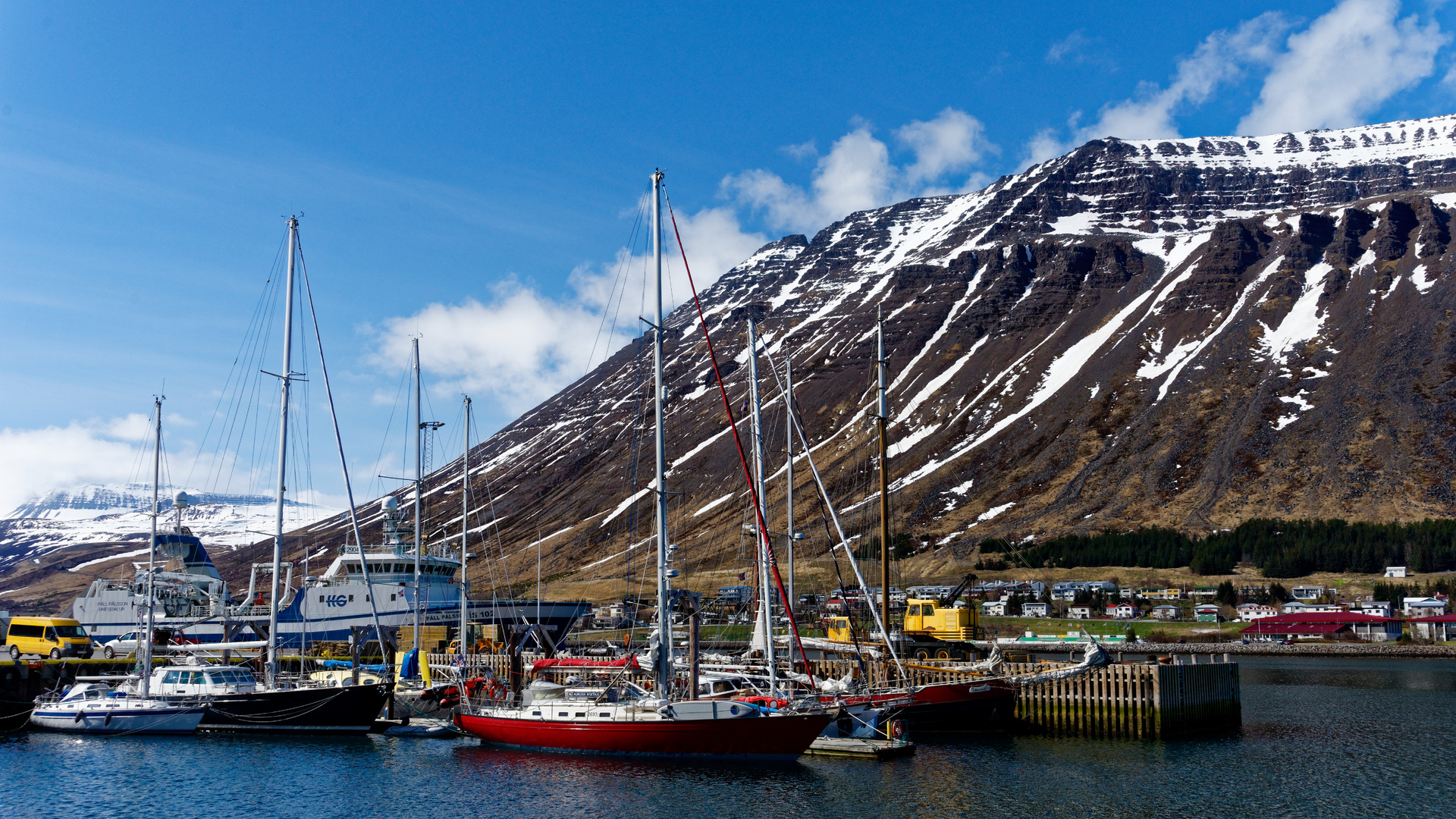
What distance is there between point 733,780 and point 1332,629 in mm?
126488

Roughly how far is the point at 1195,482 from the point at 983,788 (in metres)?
172

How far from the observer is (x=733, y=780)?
35.9 metres

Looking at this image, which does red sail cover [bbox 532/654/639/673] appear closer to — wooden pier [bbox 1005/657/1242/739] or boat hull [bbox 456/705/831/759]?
boat hull [bbox 456/705/831/759]

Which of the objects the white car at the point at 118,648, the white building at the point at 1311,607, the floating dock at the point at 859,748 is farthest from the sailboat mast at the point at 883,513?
the white building at the point at 1311,607

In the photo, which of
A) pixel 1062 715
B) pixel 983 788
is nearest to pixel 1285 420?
pixel 1062 715

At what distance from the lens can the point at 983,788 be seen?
116ft

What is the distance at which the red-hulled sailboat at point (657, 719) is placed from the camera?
37688 mm

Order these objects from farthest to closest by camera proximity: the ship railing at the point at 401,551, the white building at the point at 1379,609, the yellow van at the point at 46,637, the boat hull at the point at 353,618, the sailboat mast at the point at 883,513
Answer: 1. the white building at the point at 1379,609
2. the ship railing at the point at 401,551
3. the boat hull at the point at 353,618
4. the yellow van at the point at 46,637
5. the sailboat mast at the point at 883,513

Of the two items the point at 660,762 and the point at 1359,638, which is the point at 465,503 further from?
the point at 1359,638

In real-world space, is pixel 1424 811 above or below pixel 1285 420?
below

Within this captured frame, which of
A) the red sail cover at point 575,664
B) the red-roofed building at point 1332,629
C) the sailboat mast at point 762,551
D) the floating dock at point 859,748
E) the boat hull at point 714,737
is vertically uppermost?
the sailboat mast at point 762,551

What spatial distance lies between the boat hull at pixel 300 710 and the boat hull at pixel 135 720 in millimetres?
736

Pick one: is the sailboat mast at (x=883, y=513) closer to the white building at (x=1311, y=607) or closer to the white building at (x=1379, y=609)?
the white building at (x=1379, y=609)

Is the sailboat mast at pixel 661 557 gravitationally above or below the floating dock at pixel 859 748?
above
